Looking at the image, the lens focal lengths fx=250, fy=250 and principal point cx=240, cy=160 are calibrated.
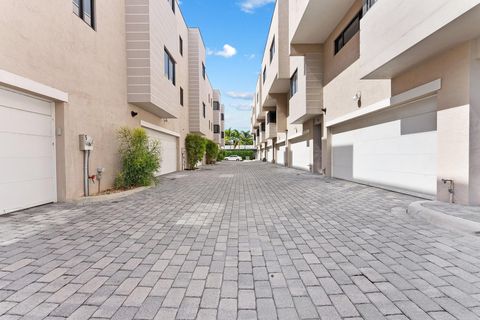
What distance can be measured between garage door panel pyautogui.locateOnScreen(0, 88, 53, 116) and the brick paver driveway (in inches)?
94.7

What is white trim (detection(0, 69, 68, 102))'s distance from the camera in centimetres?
496

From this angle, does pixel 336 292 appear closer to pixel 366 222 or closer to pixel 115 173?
pixel 366 222

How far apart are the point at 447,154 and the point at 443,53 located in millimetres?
2271

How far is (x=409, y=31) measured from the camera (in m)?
5.33

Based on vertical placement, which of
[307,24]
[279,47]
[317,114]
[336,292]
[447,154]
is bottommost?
[336,292]

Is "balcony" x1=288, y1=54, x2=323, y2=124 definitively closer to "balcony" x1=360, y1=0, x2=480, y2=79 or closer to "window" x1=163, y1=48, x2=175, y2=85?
"balcony" x1=360, y1=0, x2=480, y2=79

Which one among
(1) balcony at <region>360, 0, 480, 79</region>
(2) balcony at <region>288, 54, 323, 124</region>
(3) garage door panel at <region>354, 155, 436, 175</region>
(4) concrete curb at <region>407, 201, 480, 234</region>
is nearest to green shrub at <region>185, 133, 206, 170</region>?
(2) balcony at <region>288, 54, 323, 124</region>

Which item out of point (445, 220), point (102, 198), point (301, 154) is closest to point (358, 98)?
point (445, 220)

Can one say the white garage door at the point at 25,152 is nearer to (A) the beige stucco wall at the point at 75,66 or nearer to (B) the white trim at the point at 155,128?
(A) the beige stucco wall at the point at 75,66

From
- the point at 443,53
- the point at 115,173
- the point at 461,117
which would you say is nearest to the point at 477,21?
the point at 443,53

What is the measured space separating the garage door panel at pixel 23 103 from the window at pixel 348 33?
10376mm

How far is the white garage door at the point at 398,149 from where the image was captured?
6.37 meters

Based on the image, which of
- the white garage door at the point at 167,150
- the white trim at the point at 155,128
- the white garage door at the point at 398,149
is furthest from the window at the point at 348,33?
the white garage door at the point at 167,150

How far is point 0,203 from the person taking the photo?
5.15m
